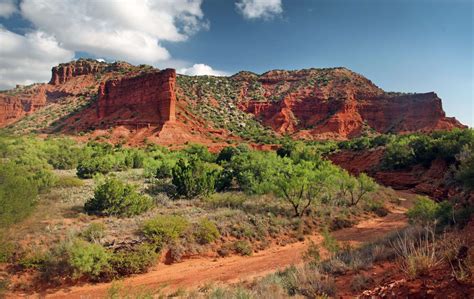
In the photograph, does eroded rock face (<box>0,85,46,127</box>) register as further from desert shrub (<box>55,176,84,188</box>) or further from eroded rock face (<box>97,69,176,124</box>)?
desert shrub (<box>55,176,84,188</box>)

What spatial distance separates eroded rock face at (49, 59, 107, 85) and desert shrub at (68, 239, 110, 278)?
83.7m

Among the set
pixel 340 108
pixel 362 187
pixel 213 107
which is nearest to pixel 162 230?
pixel 362 187

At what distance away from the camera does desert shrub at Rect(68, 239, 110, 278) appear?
9.50 meters

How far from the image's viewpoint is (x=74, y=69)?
87.0m

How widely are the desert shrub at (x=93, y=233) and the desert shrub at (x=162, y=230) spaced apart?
148 cm

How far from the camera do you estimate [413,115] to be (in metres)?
62.4

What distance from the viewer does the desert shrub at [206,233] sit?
12344 millimetres

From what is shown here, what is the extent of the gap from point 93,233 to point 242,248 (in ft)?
18.4

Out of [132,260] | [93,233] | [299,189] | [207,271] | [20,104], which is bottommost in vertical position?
[207,271]

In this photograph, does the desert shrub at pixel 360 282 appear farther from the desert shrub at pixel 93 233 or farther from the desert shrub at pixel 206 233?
the desert shrub at pixel 93 233

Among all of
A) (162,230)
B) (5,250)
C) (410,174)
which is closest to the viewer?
(5,250)

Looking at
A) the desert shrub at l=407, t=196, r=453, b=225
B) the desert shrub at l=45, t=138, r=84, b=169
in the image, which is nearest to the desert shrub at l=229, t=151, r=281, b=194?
the desert shrub at l=407, t=196, r=453, b=225

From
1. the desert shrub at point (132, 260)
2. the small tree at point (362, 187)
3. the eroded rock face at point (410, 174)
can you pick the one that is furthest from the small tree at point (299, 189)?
the eroded rock face at point (410, 174)

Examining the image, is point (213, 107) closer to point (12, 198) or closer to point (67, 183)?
point (67, 183)
